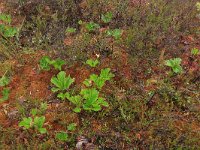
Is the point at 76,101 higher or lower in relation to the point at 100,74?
lower

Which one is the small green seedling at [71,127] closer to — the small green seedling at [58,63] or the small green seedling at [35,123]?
the small green seedling at [35,123]

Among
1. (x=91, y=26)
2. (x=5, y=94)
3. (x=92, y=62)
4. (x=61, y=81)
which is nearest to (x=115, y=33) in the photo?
(x=91, y=26)

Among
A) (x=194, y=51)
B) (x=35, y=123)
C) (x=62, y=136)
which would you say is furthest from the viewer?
(x=194, y=51)

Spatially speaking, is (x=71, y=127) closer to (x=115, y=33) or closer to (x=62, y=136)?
(x=62, y=136)

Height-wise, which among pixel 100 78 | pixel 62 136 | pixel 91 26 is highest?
pixel 91 26

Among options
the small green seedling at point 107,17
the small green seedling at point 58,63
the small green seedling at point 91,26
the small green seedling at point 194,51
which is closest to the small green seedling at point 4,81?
the small green seedling at point 58,63

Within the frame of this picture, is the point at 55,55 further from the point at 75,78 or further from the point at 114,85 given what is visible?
the point at 114,85
